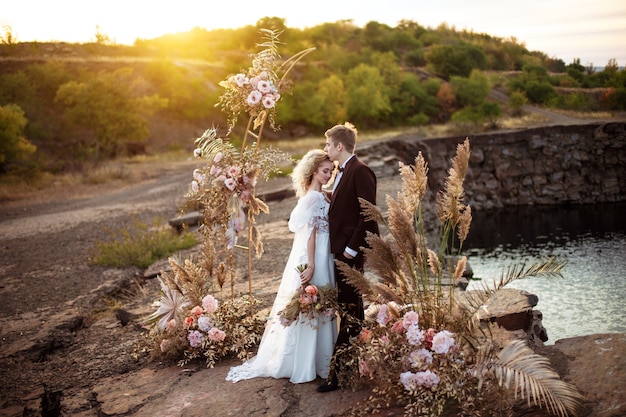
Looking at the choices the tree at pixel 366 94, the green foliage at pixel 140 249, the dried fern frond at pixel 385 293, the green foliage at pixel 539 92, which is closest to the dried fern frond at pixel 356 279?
the dried fern frond at pixel 385 293

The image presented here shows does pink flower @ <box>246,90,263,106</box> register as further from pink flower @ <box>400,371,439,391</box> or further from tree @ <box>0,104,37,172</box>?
tree @ <box>0,104,37,172</box>

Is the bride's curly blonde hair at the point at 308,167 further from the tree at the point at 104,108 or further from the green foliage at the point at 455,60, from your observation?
the green foliage at the point at 455,60

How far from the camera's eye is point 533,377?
316 cm

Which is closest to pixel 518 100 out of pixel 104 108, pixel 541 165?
pixel 541 165

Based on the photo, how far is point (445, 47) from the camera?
5331 centimetres

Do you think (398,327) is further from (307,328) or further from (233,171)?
(233,171)

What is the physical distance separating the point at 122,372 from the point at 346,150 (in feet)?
10.9

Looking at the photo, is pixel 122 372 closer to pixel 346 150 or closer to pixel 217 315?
pixel 217 315

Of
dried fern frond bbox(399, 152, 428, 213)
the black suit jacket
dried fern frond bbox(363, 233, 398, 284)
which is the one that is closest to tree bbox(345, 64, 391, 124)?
the black suit jacket

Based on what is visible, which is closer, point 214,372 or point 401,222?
point 401,222

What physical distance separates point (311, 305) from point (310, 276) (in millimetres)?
248

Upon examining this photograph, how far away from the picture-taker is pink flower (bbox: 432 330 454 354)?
352cm

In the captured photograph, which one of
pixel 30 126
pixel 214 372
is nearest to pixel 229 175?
pixel 214 372

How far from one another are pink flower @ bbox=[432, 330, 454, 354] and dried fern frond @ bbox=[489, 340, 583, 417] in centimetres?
29
